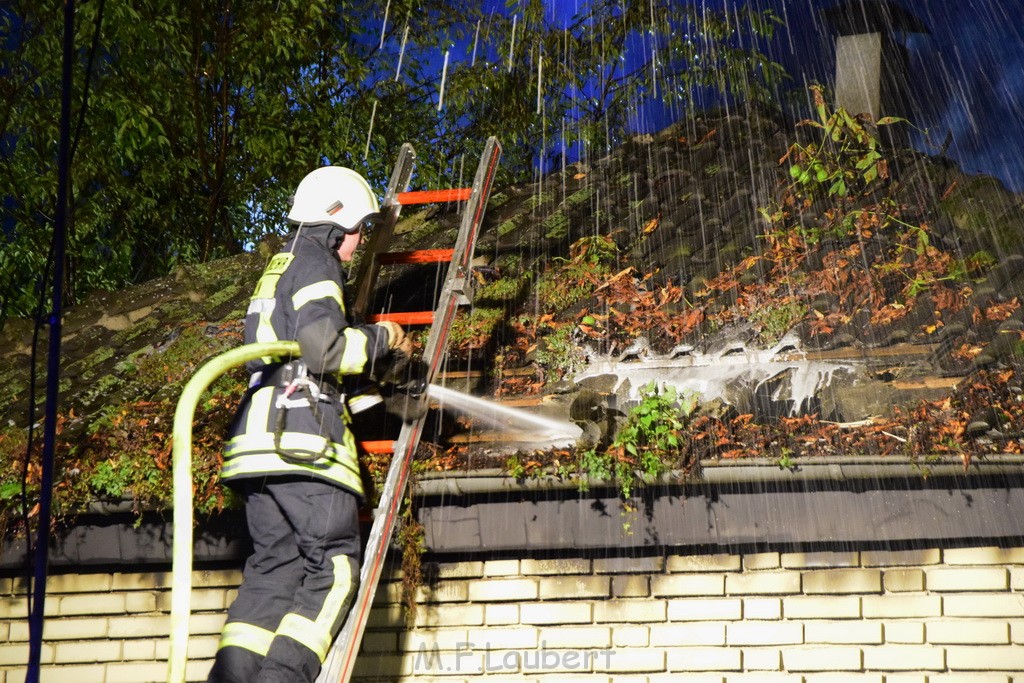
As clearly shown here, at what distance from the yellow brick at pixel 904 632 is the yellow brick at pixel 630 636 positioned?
1.06 meters

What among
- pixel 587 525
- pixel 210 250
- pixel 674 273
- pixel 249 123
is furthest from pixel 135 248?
pixel 587 525

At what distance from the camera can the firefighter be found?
3.74 metres

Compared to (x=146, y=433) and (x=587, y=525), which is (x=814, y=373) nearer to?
(x=587, y=525)

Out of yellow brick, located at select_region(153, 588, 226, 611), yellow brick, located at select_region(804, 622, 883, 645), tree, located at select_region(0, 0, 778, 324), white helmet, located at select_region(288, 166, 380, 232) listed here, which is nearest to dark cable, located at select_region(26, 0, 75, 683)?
white helmet, located at select_region(288, 166, 380, 232)

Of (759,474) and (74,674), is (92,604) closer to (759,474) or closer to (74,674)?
(74,674)

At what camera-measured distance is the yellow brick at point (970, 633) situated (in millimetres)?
4238

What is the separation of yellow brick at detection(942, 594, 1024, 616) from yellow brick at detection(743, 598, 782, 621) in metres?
0.71

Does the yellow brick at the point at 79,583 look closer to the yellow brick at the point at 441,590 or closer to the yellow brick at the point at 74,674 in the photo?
the yellow brick at the point at 74,674

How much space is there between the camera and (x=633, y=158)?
7484 millimetres

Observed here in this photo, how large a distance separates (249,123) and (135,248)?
10.1ft

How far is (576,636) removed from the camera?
456 centimetres

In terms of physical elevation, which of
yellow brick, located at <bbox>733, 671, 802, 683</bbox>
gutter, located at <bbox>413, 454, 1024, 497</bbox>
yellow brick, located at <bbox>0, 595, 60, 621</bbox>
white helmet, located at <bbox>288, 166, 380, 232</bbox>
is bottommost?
yellow brick, located at <bbox>733, 671, 802, 683</bbox>

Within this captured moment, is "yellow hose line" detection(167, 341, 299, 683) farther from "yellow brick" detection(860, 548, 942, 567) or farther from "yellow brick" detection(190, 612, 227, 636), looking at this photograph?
"yellow brick" detection(860, 548, 942, 567)

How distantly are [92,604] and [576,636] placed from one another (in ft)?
8.28
